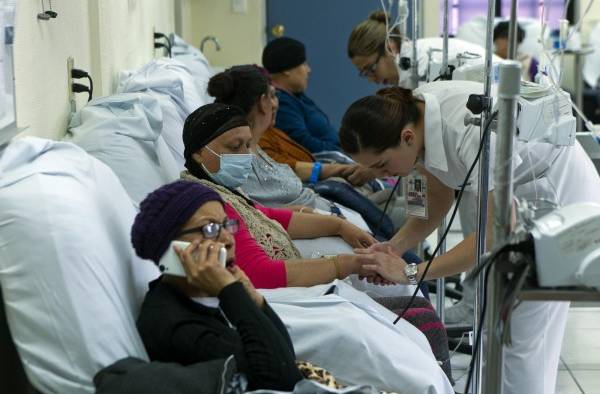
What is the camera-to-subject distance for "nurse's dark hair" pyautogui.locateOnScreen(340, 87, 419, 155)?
244cm

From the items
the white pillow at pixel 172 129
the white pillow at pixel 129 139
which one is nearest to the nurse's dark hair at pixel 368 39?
the white pillow at pixel 172 129

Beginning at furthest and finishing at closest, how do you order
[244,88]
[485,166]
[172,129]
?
[244,88] < [172,129] < [485,166]

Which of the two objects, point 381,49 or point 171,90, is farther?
point 381,49

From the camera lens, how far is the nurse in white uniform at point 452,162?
2447mm

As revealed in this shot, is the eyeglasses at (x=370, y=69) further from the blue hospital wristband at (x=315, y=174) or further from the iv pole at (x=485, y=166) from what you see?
the iv pole at (x=485, y=166)

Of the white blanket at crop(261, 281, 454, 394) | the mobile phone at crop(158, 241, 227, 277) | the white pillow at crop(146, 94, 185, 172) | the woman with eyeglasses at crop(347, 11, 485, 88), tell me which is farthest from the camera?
the woman with eyeglasses at crop(347, 11, 485, 88)

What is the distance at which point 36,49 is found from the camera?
241cm

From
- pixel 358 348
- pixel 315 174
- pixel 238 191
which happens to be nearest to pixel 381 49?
pixel 315 174

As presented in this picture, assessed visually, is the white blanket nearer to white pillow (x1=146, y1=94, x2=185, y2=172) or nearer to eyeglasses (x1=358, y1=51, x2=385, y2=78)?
white pillow (x1=146, y1=94, x2=185, y2=172)

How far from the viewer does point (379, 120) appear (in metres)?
2.44

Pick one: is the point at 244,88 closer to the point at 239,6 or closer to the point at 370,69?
the point at 370,69

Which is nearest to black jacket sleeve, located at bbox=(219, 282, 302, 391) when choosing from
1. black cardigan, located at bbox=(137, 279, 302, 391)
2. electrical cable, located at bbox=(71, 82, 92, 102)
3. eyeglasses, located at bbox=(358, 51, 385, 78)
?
black cardigan, located at bbox=(137, 279, 302, 391)

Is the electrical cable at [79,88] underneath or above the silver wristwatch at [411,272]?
above

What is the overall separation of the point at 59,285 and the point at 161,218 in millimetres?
244
